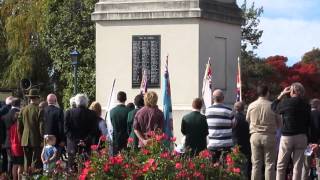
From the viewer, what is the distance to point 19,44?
47.5m

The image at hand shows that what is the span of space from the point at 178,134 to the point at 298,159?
4634 mm

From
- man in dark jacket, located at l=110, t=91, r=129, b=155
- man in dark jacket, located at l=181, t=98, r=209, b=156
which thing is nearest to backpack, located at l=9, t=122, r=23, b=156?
man in dark jacket, located at l=110, t=91, r=129, b=155

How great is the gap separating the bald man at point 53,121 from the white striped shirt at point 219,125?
Answer: 286 cm

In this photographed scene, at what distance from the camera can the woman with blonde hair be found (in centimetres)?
1600

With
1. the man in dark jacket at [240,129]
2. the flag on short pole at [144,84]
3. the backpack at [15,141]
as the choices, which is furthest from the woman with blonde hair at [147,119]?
the flag on short pole at [144,84]

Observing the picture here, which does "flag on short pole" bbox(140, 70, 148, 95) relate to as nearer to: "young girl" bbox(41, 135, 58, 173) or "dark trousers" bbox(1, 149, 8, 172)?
"dark trousers" bbox(1, 149, 8, 172)

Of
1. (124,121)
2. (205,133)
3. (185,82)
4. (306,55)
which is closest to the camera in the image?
(205,133)

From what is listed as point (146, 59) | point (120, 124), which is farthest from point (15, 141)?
point (146, 59)

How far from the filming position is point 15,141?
18.9m

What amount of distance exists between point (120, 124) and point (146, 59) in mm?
3949

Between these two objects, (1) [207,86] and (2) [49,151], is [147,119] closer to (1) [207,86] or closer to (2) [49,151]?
(2) [49,151]

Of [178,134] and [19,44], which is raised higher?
[19,44]

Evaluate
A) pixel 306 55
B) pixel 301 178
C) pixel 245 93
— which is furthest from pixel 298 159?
pixel 306 55

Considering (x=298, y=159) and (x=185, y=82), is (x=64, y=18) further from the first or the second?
(x=298, y=159)
